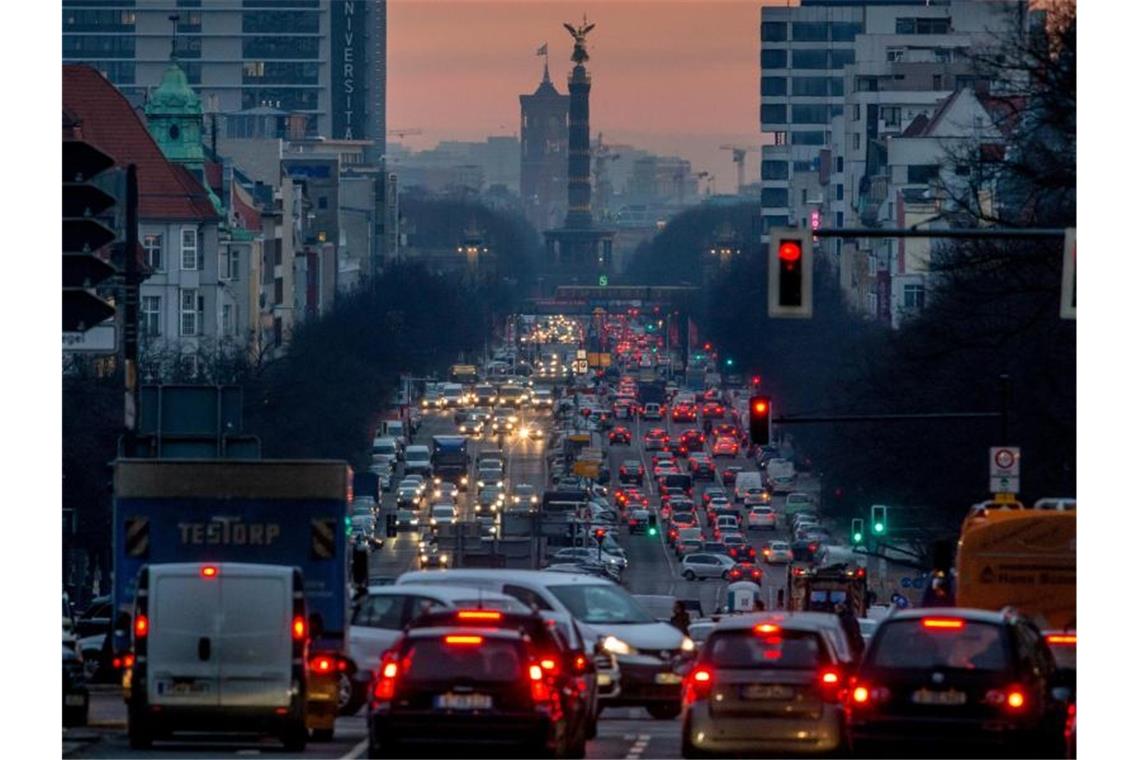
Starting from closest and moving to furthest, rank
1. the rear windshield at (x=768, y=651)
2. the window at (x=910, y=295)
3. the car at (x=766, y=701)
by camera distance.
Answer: the car at (x=766, y=701)
the rear windshield at (x=768, y=651)
the window at (x=910, y=295)

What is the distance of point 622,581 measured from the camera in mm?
89000

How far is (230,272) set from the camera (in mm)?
156500

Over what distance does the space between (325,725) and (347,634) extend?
4.82 ft

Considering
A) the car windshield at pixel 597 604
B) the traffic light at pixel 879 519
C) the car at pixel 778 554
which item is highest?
the car windshield at pixel 597 604

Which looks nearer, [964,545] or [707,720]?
[707,720]

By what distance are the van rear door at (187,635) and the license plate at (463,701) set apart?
3307 millimetres

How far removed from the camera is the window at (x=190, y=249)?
489 feet

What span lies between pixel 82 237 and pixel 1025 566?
473 inches

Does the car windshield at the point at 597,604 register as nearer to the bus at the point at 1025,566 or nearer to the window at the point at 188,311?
the bus at the point at 1025,566

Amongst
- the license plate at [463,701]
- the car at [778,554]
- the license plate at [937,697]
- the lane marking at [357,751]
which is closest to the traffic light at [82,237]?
the lane marking at [357,751]

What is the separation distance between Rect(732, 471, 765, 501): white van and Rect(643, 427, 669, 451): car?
24.8m

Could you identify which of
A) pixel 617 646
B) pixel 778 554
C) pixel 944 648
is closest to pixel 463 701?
pixel 944 648

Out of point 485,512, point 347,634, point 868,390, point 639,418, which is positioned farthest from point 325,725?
point 639,418

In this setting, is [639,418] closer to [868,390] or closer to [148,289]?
[148,289]
